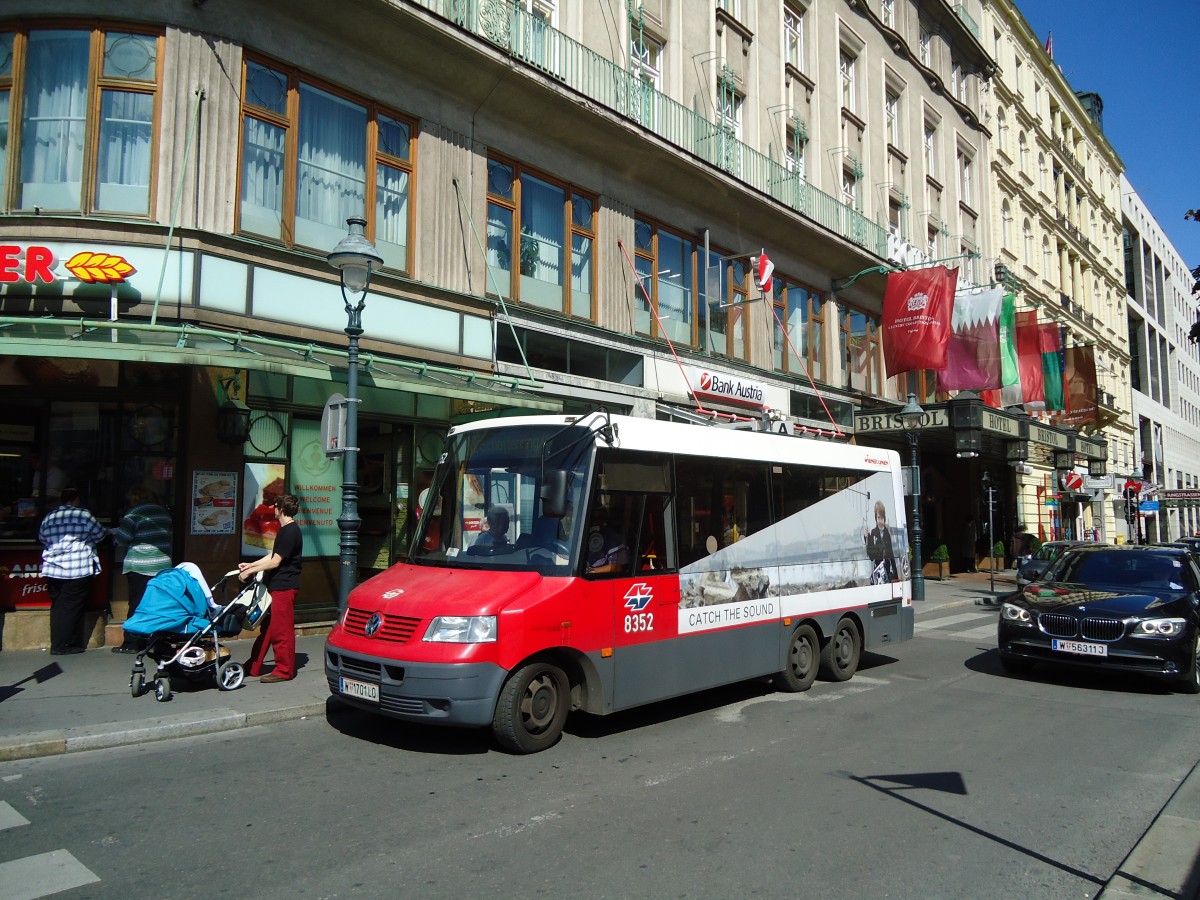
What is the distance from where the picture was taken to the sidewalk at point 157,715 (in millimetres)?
4547

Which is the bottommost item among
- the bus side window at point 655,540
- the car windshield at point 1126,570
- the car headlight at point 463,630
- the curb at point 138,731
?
the curb at point 138,731

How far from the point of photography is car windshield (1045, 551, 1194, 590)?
1030 cm

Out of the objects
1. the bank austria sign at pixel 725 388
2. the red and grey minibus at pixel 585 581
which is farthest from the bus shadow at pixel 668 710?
the bank austria sign at pixel 725 388

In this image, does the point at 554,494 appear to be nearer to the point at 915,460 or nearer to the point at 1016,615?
the point at 1016,615

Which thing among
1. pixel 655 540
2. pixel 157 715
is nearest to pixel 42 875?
pixel 157 715

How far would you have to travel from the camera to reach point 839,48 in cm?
2617

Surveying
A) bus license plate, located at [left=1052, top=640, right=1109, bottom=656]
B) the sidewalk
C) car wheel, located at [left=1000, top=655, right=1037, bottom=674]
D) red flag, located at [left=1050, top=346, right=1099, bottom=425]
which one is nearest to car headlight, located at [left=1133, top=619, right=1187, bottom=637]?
bus license plate, located at [left=1052, top=640, right=1109, bottom=656]

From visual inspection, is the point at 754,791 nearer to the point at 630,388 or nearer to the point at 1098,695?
the point at 1098,695

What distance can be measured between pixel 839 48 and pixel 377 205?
18.6 metres

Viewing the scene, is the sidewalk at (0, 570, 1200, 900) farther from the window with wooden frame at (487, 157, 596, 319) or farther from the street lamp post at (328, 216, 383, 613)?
the window with wooden frame at (487, 157, 596, 319)

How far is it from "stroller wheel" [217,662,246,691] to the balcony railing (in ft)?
32.9

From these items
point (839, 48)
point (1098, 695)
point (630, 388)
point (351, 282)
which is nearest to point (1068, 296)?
point (839, 48)

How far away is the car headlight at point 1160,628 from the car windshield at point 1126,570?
88 centimetres

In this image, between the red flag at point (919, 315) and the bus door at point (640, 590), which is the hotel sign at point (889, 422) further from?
the bus door at point (640, 590)
